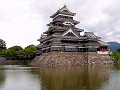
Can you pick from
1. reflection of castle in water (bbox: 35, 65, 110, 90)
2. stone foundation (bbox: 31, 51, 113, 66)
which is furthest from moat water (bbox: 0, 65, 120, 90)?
stone foundation (bbox: 31, 51, 113, 66)

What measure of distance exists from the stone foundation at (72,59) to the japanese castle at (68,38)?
147cm

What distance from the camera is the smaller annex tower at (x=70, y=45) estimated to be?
36.4 m

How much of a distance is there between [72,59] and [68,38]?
5533 millimetres

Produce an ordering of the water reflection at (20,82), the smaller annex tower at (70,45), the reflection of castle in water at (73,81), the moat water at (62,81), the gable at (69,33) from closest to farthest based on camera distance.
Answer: the moat water at (62,81) < the reflection of castle in water at (73,81) < the water reflection at (20,82) < the smaller annex tower at (70,45) < the gable at (69,33)

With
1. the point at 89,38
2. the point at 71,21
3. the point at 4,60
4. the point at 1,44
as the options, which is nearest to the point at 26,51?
the point at 4,60

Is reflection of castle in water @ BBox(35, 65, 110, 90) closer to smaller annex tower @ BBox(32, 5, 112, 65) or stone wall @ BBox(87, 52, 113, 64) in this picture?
Answer: smaller annex tower @ BBox(32, 5, 112, 65)

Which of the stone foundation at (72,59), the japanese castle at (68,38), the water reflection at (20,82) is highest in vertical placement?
the japanese castle at (68,38)

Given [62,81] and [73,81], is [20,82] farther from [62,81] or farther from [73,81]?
[73,81]

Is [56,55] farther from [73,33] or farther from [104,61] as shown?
[104,61]

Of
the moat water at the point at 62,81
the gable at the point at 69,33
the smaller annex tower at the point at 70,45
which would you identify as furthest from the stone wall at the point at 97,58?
the moat water at the point at 62,81

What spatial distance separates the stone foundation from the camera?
112 ft

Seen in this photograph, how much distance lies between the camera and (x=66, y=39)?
38.7 m

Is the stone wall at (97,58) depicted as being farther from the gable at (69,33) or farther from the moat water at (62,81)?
the moat water at (62,81)

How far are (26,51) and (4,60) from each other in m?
8.00
